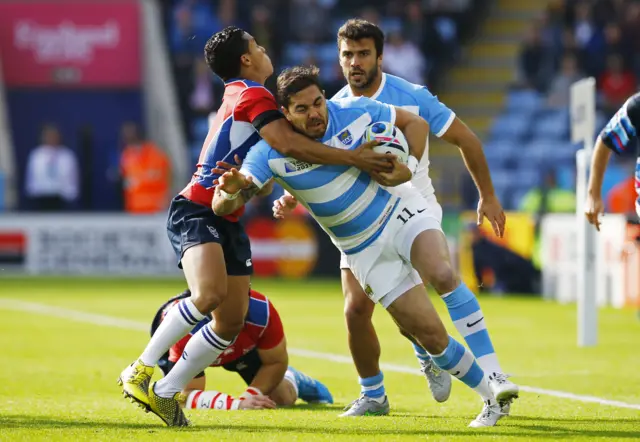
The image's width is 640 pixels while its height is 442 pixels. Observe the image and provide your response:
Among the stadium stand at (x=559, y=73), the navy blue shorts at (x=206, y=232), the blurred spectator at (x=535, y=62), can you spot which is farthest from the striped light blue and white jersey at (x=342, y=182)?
the blurred spectator at (x=535, y=62)

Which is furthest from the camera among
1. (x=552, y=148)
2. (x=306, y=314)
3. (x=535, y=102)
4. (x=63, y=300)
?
(x=535, y=102)

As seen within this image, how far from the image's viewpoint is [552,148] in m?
23.7

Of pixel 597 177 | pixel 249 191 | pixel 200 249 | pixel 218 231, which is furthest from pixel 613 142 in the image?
pixel 200 249

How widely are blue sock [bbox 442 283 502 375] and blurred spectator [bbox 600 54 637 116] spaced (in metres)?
18.3

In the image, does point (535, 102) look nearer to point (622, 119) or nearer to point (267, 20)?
point (267, 20)

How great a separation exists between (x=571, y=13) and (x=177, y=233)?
2056cm

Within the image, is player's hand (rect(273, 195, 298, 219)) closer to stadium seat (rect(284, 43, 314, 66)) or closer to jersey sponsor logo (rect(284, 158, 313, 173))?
jersey sponsor logo (rect(284, 158, 313, 173))

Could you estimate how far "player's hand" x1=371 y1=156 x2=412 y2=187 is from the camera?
22.0 ft

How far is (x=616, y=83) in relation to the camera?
24672 millimetres

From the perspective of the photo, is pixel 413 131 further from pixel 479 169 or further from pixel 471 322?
pixel 471 322

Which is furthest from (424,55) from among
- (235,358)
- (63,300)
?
(235,358)

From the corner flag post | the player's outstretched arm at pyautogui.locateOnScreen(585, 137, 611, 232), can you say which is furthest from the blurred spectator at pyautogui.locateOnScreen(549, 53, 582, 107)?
the player's outstretched arm at pyautogui.locateOnScreen(585, 137, 611, 232)

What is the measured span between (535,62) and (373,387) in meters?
18.3

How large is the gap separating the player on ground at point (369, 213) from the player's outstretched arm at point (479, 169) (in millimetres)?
458
